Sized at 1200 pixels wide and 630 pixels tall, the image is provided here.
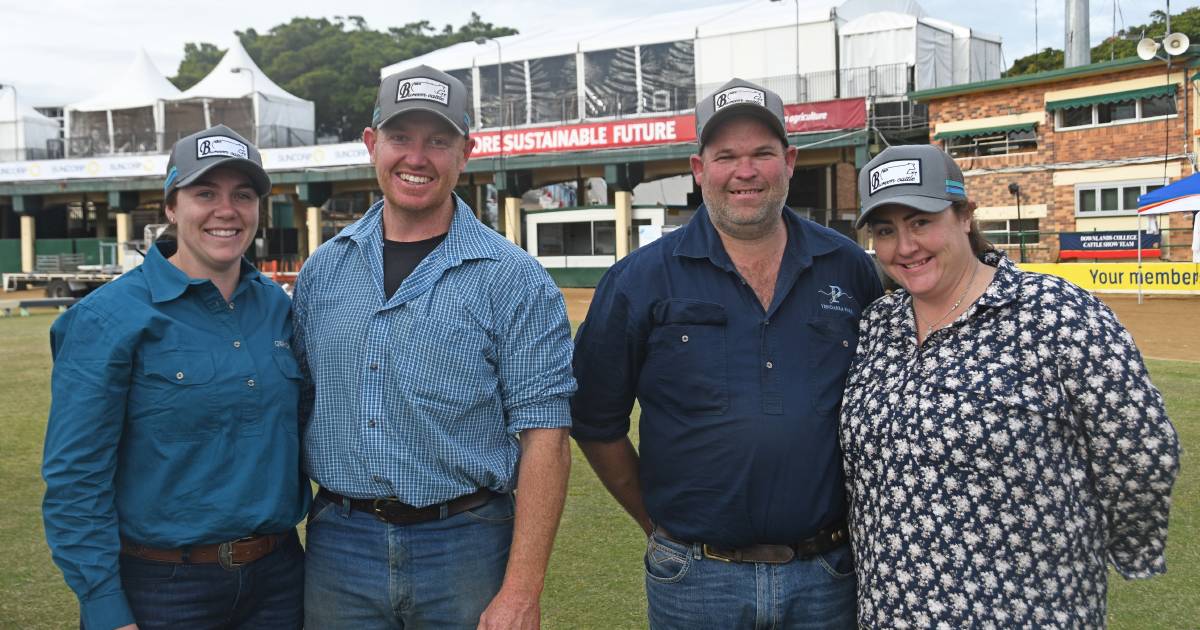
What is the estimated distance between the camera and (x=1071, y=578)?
2.61 m

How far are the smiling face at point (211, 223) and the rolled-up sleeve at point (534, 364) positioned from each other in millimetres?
854

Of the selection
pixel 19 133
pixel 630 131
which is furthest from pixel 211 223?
pixel 19 133

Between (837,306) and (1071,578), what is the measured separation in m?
1.01

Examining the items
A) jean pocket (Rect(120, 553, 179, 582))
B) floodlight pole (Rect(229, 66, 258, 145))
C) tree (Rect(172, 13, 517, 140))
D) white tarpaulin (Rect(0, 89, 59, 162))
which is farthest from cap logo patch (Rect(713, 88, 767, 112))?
tree (Rect(172, 13, 517, 140))

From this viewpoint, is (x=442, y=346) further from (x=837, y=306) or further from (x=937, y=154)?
(x=937, y=154)

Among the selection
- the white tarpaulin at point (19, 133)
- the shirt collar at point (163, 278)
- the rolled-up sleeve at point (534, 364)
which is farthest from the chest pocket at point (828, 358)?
the white tarpaulin at point (19, 133)

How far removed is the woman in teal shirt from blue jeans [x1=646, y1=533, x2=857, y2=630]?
1180 millimetres

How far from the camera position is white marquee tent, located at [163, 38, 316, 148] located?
4291 cm

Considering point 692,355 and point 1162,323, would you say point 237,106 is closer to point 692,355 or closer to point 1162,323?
point 1162,323

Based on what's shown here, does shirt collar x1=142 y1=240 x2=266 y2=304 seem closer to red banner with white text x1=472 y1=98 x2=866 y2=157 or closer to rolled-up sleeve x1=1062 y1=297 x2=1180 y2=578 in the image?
rolled-up sleeve x1=1062 y1=297 x2=1180 y2=578

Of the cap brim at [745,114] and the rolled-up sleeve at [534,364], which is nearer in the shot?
the rolled-up sleeve at [534,364]

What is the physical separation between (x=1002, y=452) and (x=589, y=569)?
3.19 metres

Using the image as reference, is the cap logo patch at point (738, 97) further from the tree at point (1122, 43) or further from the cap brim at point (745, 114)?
the tree at point (1122, 43)

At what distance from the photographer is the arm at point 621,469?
340 cm
